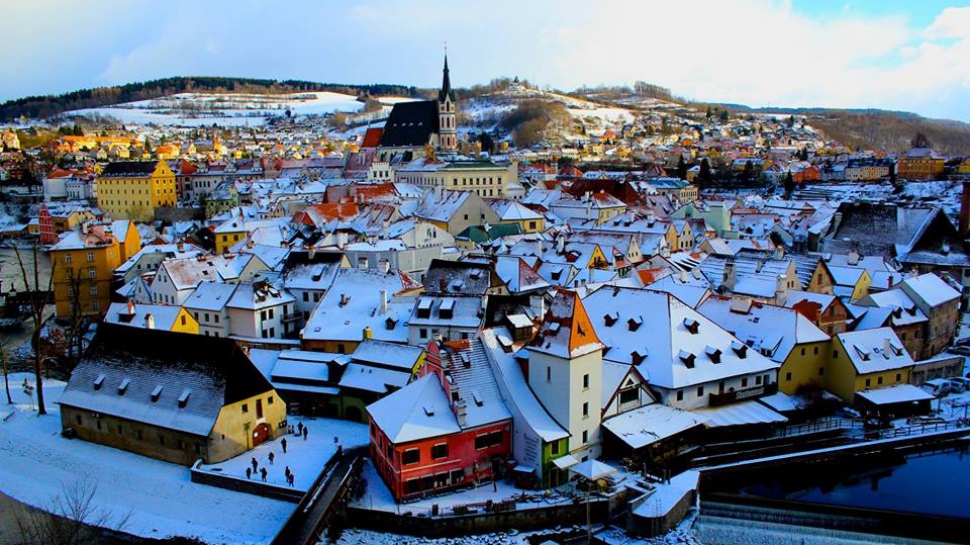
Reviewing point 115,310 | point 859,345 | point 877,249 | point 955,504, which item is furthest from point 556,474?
point 877,249

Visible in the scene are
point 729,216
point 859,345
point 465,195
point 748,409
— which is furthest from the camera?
point 729,216

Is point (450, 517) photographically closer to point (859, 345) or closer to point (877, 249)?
point (859, 345)

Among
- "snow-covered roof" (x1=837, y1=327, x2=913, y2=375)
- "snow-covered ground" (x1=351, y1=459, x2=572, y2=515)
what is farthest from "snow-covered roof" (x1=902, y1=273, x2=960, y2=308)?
"snow-covered ground" (x1=351, y1=459, x2=572, y2=515)

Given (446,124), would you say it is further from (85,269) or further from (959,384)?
(959,384)

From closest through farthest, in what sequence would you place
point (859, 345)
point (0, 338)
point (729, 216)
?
point (859, 345)
point (0, 338)
point (729, 216)

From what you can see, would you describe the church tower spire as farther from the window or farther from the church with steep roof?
the window

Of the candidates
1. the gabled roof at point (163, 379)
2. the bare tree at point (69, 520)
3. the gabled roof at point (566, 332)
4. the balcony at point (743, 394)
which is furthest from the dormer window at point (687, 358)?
the bare tree at point (69, 520)
